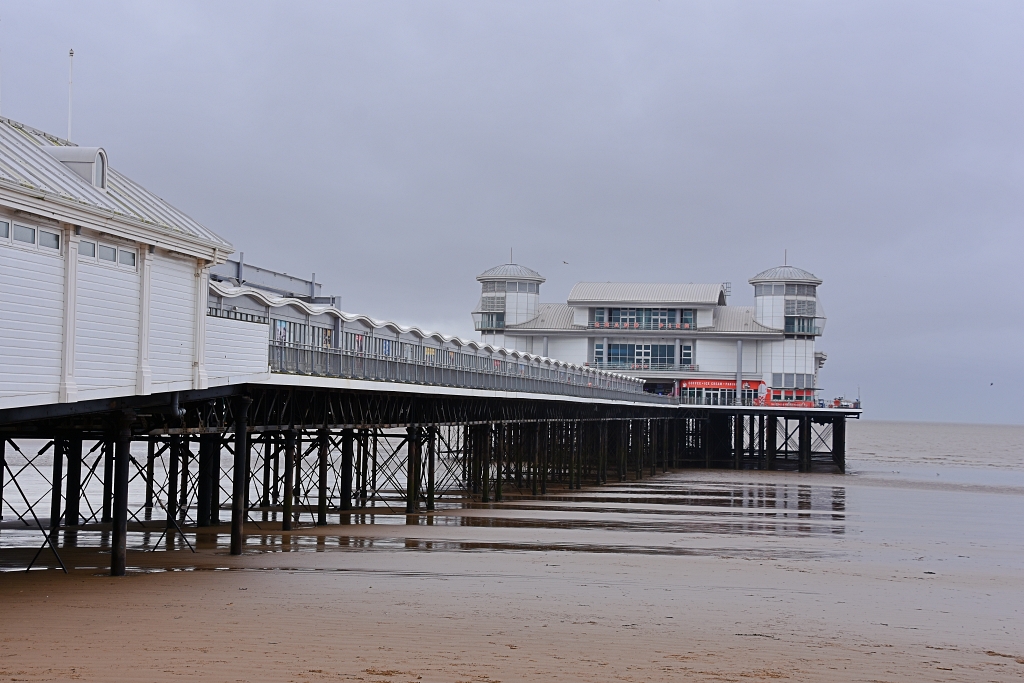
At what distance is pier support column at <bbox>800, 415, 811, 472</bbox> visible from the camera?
66.4m

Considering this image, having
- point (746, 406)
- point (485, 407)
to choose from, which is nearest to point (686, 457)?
point (746, 406)

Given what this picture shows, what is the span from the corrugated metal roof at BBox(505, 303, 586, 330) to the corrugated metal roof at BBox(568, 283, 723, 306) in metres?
2.09

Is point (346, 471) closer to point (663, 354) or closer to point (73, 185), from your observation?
point (73, 185)

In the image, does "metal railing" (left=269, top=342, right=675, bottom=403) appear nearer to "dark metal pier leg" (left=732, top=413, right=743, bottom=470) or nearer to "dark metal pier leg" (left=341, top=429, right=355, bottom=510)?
"dark metal pier leg" (left=341, top=429, right=355, bottom=510)

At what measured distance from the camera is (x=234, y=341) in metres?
19.4

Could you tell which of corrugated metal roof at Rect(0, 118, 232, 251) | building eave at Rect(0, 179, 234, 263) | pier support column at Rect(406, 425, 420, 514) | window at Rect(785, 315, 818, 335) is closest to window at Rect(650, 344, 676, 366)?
window at Rect(785, 315, 818, 335)

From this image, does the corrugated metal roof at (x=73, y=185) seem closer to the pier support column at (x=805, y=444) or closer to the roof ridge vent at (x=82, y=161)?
the roof ridge vent at (x=82, y=161)

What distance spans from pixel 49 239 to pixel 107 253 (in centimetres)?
135

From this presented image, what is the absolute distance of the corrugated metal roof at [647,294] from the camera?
81438 millimetres

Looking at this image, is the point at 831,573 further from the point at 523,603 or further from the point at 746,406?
the point at 746,406

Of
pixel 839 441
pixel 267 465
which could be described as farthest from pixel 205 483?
pixel 839 441

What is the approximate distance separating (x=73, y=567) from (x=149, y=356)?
12.9 feet

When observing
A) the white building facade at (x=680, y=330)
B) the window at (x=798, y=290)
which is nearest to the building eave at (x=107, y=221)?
the white building facade at (x=680, y=330)

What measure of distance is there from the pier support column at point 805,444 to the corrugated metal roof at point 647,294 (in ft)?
42.2
